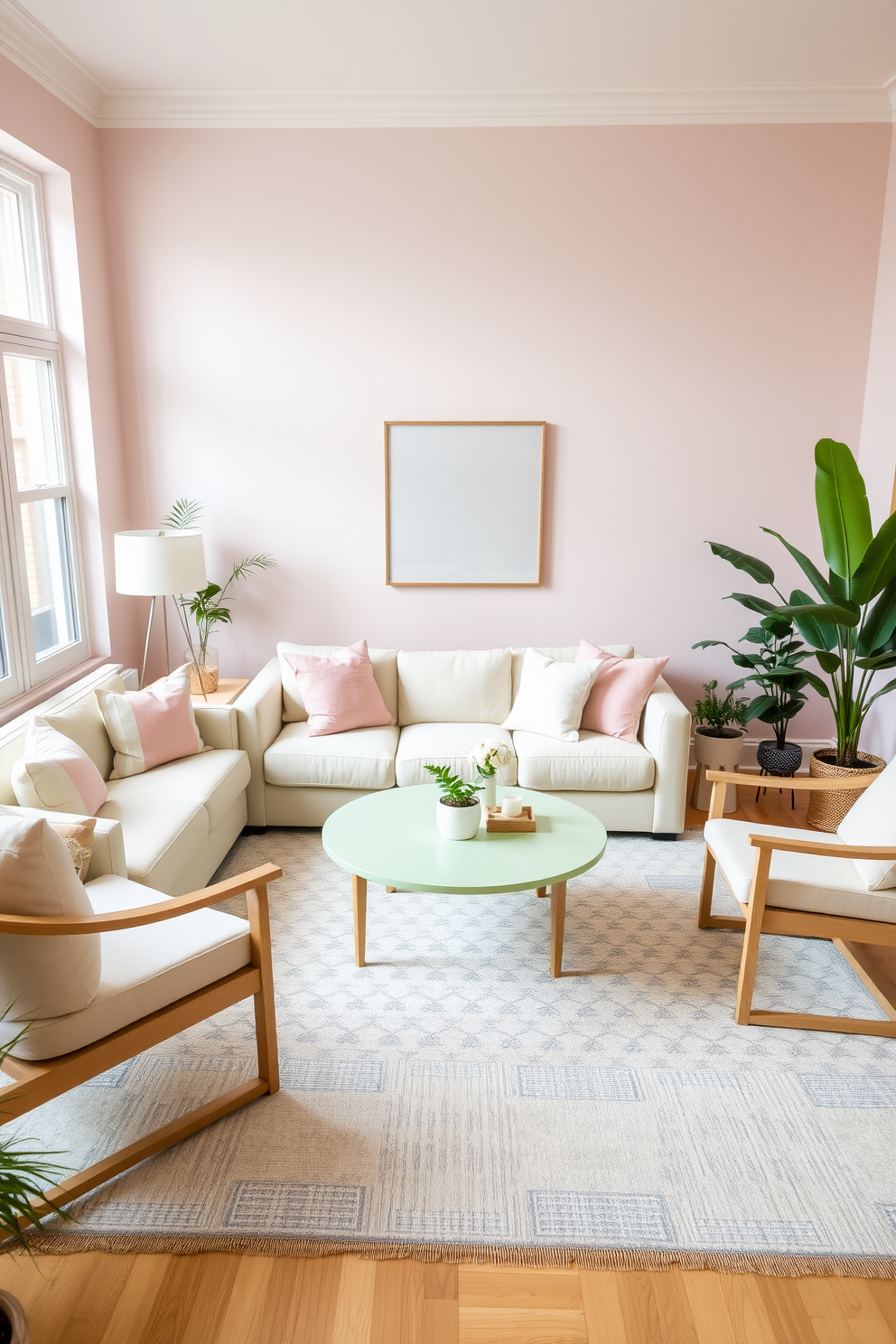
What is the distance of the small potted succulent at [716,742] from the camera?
4.60 m

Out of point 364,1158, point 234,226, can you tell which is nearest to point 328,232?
point 234,226

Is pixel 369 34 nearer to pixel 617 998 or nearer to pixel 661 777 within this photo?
pixel 661 777

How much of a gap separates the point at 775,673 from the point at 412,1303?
10.4ft

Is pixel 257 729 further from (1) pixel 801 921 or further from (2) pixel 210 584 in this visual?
(1) pixel 801 921

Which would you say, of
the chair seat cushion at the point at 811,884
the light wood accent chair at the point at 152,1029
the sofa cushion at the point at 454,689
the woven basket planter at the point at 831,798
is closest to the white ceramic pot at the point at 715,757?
the woven basket planter at the point at 831,798

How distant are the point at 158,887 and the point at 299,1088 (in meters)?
0.86

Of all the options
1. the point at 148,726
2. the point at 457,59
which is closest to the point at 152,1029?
the point at 148,726

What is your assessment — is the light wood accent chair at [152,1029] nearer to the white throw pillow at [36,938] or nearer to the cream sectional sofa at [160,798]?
the white throw pillow at [36,938]

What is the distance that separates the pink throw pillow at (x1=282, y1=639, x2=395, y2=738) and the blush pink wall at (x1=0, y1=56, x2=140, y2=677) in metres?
1.04

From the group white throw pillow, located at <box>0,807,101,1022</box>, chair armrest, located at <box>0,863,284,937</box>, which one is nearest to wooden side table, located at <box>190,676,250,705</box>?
chair armrest, located at <box>0,863,284,937</box>

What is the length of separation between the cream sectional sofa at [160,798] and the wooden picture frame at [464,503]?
146cm

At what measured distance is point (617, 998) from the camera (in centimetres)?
304

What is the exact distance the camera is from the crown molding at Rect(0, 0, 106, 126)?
11.7 feet

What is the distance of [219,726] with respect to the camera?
162 inches
